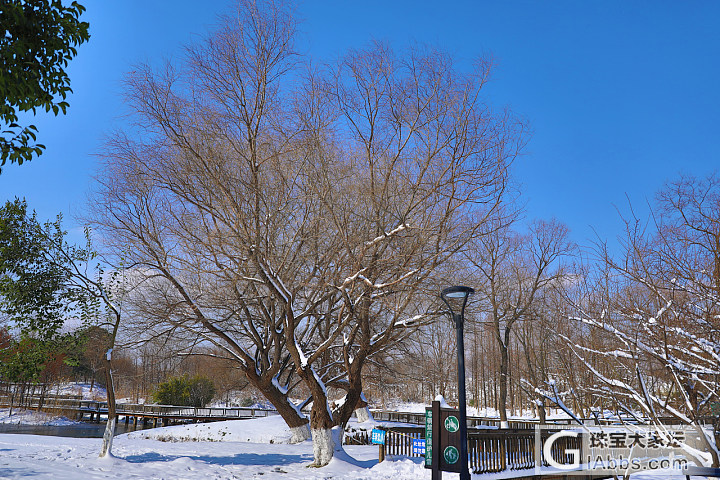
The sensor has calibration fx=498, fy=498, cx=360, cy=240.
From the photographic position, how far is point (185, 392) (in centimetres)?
4025

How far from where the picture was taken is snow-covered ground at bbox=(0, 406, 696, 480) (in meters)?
10.5

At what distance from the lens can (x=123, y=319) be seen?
15.3 m

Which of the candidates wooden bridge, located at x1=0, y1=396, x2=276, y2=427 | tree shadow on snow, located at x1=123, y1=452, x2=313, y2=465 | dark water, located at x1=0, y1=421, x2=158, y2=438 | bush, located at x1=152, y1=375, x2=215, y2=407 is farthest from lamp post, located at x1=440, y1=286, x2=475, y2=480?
bush, located at x1=152, y1=375, x2=215, y2=407

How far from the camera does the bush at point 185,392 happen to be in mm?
39344

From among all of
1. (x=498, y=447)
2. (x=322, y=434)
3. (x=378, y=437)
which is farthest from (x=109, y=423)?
(x=498, y=447)

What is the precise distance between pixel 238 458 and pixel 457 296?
10438mm

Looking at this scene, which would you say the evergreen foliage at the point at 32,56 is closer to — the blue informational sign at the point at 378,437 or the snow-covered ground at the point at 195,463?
the snow-covered ground at the point at 195,463

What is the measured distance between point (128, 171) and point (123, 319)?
4.79 meters

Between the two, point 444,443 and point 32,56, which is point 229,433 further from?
point 32,56

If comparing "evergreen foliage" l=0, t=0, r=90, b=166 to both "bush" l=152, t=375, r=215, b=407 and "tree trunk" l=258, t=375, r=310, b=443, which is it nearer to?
"tree trunk" l=258, t=375, r=310, b=443

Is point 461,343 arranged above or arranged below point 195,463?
above

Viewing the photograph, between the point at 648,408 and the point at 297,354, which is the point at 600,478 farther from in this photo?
the point at 648,408

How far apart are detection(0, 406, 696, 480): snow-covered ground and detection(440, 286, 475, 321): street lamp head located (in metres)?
4.30

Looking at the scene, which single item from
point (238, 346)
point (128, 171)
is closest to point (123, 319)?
point (238, 346)
